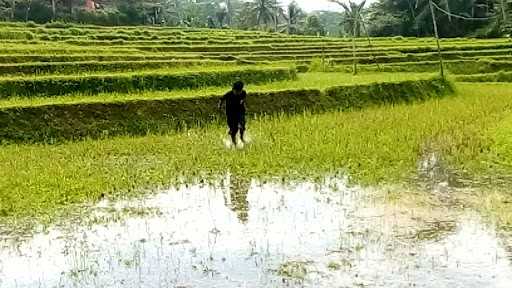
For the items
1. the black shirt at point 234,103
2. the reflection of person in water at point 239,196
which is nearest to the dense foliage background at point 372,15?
the black shirt at point 234,103

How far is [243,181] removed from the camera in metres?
7.93

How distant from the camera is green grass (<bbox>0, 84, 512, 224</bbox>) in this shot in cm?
749

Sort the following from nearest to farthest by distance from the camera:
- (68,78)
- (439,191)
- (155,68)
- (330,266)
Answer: (330,266)
(439,191)
(68,78)
(155,68)

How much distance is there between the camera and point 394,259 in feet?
17.1

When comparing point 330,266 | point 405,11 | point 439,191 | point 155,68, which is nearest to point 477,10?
point 405,11

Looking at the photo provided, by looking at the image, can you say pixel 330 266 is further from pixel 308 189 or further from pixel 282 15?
pixel 282 15

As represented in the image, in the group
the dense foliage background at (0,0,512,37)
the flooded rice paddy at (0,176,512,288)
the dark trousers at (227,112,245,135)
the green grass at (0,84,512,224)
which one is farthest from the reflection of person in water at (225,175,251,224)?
the dense foliage background at (0,0,512,37)

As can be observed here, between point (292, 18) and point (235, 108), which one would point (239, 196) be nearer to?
point (235, 108)

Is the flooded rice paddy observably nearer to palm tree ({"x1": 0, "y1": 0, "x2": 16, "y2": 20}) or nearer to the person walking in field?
the person walking in field

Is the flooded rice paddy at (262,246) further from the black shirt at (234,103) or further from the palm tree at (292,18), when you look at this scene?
the palm tree at (292,18)

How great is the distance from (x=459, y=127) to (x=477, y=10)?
33.8m

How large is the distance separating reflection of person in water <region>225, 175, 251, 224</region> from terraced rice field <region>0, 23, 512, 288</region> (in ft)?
0.10

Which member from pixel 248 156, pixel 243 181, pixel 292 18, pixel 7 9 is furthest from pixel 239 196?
pixel 292 18

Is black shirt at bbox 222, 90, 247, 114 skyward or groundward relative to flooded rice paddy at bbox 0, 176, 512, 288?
skyward
